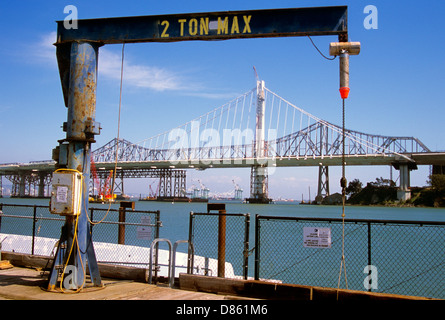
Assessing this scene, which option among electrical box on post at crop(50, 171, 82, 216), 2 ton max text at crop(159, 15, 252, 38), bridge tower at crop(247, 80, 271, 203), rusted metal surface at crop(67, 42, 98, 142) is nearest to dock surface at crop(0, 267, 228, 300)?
electrical box on post at crop(50, 171, 82, 216)

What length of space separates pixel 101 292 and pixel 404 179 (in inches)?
3928

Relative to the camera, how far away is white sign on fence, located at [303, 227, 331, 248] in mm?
7109

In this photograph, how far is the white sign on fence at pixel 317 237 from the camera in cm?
711

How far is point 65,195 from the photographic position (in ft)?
23.1

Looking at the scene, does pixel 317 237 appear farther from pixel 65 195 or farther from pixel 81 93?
pixel 81 93

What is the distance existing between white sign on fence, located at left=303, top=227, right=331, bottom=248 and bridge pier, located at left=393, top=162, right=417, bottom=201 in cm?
9393

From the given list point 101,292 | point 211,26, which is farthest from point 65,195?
point 211,26

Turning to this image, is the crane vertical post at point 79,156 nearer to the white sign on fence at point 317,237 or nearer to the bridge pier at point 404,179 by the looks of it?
the white sign on fence at point 317,237

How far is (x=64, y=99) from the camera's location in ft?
26.4

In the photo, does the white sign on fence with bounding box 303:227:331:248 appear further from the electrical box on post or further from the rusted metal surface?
the rusted metal surface

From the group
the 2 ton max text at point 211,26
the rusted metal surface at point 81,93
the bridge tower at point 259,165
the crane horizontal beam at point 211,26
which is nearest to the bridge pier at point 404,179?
the bridge tower at point 259,165

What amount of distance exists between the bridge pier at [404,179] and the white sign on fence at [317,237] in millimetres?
93931

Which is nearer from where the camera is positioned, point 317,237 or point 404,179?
point 317,237
